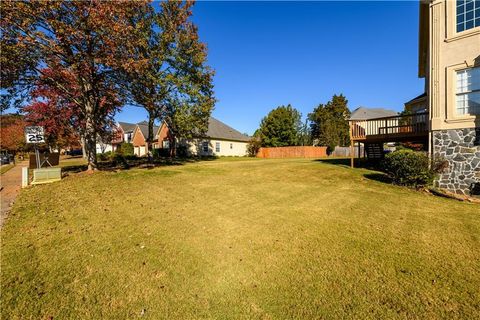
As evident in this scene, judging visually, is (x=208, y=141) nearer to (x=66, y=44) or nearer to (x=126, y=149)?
(x=126, y=149)

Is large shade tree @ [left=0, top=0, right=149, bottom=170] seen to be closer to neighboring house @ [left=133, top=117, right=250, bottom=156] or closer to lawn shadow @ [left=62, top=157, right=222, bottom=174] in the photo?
lawn shadow @ [left=62, top=157, right=222, bottom=174]

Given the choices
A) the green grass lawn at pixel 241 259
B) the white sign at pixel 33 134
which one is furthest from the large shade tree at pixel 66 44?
the green grass lawn at pixel 241 259

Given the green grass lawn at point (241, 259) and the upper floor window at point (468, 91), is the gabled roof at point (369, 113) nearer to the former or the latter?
the upper floor window at point (468, 91)

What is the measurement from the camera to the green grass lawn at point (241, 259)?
2902mm

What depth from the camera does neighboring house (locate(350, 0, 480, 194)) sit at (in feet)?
29.0

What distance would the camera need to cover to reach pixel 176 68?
20.3 meters

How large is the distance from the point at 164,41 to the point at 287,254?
19.0m

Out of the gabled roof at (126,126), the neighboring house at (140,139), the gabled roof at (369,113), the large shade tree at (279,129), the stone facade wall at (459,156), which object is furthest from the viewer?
the gabled roof at (126,126)

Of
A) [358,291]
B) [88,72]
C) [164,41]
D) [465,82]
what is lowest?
[358,291]

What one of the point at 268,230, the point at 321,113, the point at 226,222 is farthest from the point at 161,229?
the point at 321,113

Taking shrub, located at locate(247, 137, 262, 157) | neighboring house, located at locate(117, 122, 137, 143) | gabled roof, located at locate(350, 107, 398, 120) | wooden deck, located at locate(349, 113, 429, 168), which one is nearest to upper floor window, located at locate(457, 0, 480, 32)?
wooden deck, located at locate(349, 113, 429, 168)

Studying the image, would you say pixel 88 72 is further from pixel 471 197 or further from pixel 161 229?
pixel 471 197

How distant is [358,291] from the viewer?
3154 mm

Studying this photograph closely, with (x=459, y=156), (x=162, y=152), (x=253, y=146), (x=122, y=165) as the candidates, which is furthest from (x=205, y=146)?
(x=459, y=156)
